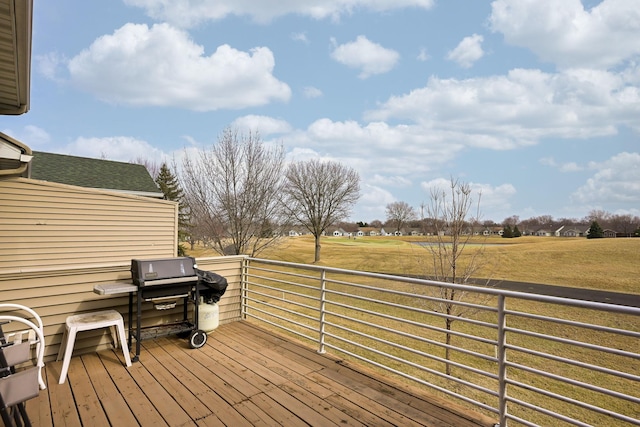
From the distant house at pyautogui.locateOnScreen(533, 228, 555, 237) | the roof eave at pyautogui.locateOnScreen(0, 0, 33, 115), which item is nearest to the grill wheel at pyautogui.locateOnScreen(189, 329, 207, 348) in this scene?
the roof eave at pyautogui.locateOnScreen(0, 0, 33, 115)

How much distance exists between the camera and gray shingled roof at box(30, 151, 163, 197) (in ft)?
31.2

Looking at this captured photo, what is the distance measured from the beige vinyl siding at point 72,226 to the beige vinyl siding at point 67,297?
101 inches

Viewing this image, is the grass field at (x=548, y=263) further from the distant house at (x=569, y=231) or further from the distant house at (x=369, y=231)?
the distant house at (x=369, y=231)

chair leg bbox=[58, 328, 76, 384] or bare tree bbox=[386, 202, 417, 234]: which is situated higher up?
bare tree bbox=[386, 202, 417, 234]

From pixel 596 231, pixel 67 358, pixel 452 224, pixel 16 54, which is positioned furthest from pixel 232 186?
pixel 596 231

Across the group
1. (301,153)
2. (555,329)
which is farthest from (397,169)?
(555,329)

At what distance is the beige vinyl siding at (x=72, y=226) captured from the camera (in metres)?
5.43

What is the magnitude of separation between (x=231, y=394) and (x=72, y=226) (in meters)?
5.19

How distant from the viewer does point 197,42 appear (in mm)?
12656

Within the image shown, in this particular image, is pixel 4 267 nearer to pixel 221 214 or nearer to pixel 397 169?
pixel 221 214

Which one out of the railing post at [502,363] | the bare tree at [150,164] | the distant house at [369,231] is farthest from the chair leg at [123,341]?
the distant house at [369,231]

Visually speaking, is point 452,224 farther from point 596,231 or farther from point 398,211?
point 596,231

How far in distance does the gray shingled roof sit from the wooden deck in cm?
771

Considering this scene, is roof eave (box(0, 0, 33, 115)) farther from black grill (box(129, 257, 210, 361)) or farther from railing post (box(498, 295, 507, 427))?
railing post (box(498, 295, 507, 427))
